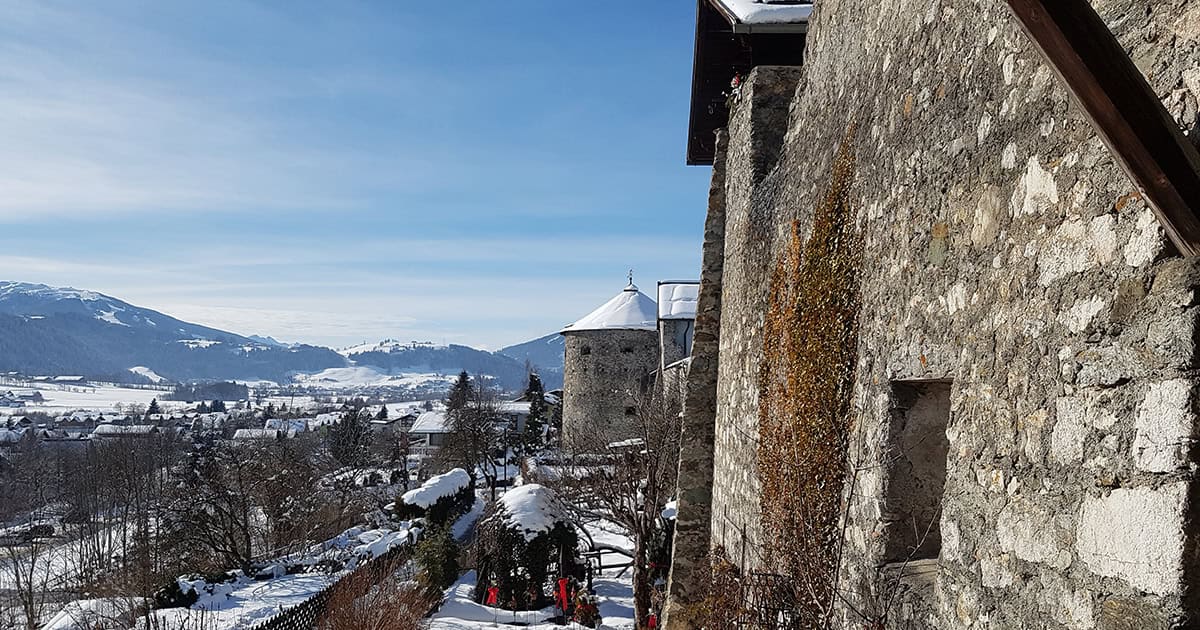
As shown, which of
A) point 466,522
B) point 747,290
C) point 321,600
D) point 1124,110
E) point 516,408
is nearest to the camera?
point 1124,110

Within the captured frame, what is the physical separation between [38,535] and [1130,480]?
162 feet

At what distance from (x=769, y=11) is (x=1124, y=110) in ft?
19.9

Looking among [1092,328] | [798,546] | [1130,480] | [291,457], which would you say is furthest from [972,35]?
[291,457]

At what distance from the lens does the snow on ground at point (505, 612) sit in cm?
1258

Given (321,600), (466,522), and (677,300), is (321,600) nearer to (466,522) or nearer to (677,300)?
(466,522)

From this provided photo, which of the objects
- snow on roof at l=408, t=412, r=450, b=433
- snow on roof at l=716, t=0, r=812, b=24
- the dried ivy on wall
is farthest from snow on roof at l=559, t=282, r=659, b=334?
snow on roof at l=408, t=412, r=450, b=433

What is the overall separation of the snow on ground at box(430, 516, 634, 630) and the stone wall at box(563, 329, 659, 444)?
15.0 m

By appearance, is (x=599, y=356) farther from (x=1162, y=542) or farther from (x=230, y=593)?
(x=1162, y=542)

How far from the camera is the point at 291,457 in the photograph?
87.4ft

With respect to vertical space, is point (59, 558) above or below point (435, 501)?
below

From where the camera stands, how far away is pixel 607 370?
3328cm

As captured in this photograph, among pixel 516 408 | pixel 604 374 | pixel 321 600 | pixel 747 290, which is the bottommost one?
pixel 321 600

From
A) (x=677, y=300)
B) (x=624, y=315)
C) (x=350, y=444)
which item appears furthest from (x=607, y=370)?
(x=350, y=444)

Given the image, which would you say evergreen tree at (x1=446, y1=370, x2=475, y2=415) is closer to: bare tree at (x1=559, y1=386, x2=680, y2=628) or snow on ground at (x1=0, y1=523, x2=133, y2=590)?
snow on ground at (x1=0, y1=523, x2=133, y2=590)
